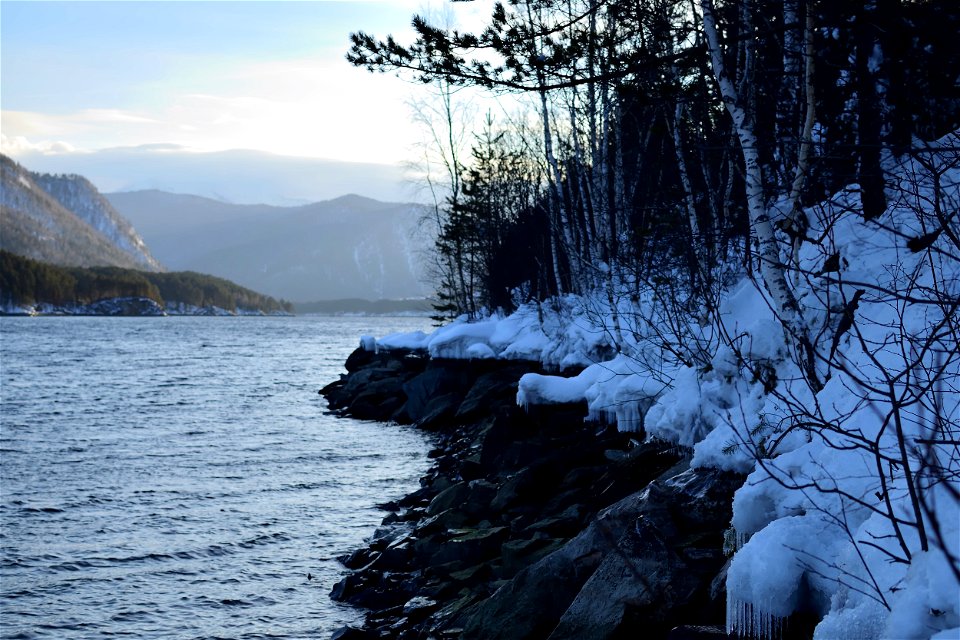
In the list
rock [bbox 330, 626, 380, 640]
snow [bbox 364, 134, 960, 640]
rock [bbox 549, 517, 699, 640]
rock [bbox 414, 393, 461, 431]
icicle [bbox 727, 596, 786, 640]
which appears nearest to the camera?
snow [bbox 364, 134, 960, 640]

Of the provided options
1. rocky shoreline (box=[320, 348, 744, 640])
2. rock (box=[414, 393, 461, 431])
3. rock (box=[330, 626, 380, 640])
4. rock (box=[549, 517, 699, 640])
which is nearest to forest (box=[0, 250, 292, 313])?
rock (box=[414, 393, 461, 431])

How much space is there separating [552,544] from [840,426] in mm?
3899

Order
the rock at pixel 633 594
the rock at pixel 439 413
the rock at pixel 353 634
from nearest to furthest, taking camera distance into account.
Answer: the rock at pixel 633 594
the rock at pixel 353 634
the rock at pixel 439 413

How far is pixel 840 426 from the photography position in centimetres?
536

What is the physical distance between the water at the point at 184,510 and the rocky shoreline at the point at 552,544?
0.80 m

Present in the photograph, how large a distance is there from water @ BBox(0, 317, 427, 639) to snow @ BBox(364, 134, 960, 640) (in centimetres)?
494

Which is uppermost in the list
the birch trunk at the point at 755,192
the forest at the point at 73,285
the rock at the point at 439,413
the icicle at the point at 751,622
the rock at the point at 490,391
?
the forest at the point at 73,285

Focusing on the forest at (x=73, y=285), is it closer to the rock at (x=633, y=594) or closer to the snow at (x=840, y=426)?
the snow at (x=840, y=426)

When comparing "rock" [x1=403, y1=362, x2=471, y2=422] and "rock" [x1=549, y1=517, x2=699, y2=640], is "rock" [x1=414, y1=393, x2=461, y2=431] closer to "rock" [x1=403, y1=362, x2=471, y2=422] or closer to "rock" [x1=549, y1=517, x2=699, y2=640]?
"rock" [x1=403, y1=362, x2=471, y2=422]

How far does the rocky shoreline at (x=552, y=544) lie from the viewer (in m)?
5.57

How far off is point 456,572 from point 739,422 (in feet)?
12.9

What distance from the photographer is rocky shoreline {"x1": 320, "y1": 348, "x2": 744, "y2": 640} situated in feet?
18.3

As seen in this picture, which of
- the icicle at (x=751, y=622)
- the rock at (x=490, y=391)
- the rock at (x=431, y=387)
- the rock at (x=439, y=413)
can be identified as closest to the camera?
the icicle at (x=751, y=622)

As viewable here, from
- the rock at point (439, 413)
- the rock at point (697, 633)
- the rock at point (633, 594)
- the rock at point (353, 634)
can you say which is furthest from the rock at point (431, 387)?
the rock at point (697, 633)
